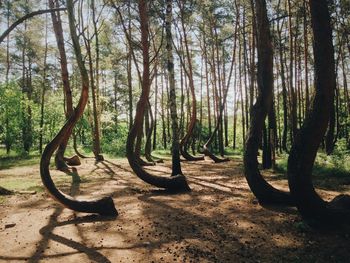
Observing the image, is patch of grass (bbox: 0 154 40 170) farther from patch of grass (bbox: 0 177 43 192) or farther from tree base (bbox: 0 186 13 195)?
tree base (bbox: 0 186 13 195)

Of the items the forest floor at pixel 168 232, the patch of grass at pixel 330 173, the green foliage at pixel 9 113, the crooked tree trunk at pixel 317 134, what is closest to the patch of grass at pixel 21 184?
the forest floor at pixel 168 232

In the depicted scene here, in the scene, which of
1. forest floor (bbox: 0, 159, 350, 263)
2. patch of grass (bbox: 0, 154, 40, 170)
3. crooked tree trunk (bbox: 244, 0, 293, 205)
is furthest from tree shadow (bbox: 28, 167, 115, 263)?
patch of grass (bbox: 0, 154, 40, 170)

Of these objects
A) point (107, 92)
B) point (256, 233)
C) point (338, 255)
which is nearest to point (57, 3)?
point (256, 233)

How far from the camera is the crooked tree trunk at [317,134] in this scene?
Answer: 5.95 metres

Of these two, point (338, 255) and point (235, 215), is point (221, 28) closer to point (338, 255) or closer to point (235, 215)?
point (235, 215)

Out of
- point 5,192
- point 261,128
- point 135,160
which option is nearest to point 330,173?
point 261,128

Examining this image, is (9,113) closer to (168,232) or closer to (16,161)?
(16,161)

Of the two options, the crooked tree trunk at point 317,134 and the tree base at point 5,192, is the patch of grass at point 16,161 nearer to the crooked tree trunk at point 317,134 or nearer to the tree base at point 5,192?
the tree base at point 5,192

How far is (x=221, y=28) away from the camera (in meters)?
25.6

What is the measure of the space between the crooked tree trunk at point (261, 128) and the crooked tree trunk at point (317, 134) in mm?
1553

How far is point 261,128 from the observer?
27.6ft

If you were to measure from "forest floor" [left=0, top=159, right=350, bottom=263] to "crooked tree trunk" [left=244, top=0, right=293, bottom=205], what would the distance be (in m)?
0.35

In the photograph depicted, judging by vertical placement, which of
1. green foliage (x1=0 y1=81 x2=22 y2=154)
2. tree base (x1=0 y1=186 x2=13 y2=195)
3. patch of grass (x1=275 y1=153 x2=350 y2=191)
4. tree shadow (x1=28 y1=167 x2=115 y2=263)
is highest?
green foliage (x1=0 y1=81 x2=22 y2=154)

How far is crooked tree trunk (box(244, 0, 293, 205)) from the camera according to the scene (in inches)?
318
